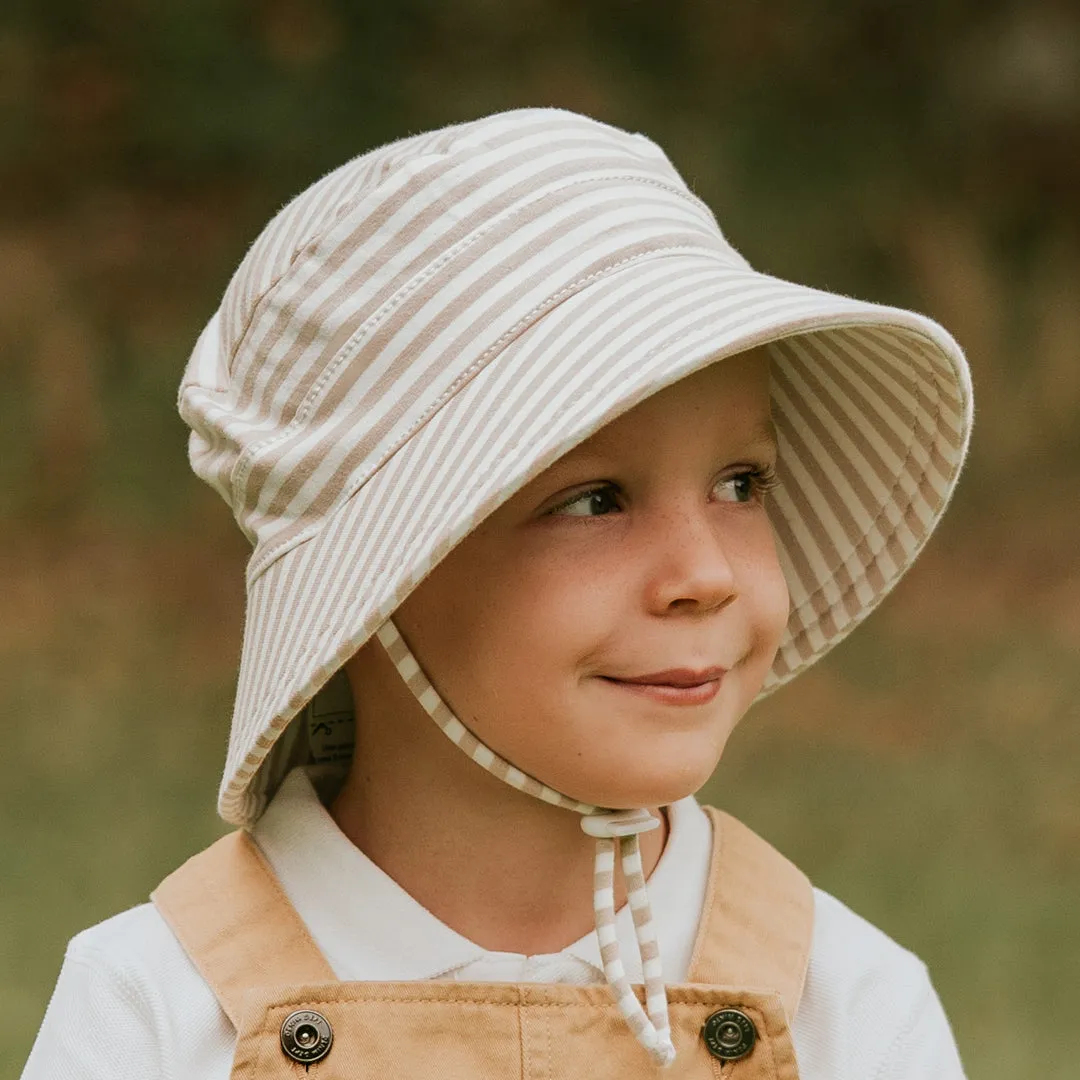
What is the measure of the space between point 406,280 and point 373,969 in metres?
0.30

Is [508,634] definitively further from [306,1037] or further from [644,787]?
[306,1037]

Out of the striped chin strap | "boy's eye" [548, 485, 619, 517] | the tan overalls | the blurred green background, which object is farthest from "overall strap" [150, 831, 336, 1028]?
the blurred green background

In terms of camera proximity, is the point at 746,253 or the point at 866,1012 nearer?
the point at 866,1012

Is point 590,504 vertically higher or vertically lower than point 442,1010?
higher

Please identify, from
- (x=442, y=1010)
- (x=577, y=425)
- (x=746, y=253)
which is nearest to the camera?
(x=577, y=425)

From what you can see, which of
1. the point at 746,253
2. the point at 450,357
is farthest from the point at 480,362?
the point at 746,253

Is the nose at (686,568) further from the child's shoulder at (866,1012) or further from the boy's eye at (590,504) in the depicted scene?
the child's shoulder at (866,1012)

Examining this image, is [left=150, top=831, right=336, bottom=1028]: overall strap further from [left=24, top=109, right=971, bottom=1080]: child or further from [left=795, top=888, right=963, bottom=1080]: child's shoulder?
[left=795, top=888, right=963, bottom=1080]: child's shoulder

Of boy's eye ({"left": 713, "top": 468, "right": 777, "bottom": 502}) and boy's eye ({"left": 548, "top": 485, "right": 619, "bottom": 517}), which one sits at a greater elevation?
boy's eye ({"left": 713, "top": 468, "right": 777, "bottom": 502})

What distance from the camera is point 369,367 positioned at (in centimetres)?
78

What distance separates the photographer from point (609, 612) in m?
0.75

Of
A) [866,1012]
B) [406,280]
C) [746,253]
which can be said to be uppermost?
[746,253]

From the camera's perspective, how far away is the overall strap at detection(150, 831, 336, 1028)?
81 centimetres

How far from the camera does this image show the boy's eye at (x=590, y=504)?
772mm
